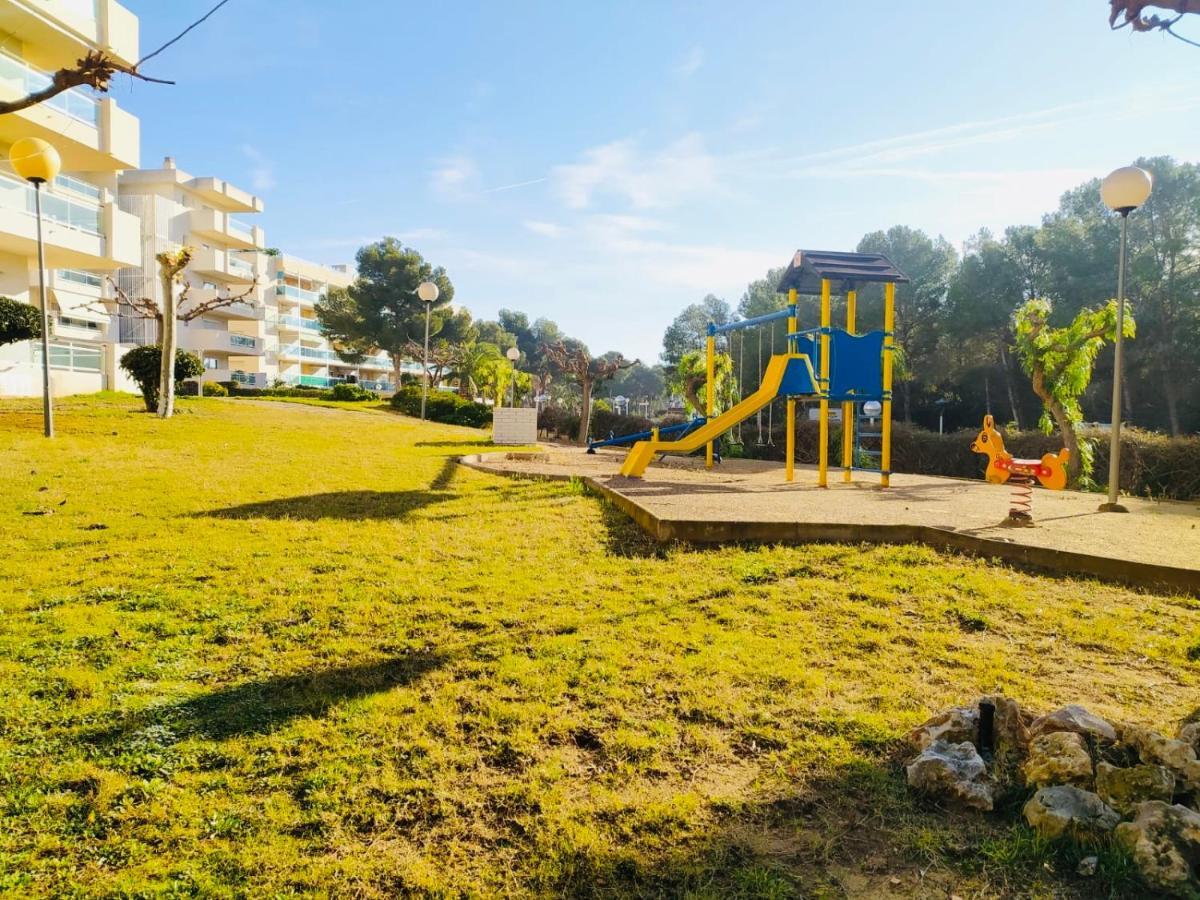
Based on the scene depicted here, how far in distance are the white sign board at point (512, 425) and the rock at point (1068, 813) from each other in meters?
16.5

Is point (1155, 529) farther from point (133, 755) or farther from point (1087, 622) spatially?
point (133, 755)

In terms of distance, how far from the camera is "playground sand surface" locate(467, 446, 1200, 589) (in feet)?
18.5

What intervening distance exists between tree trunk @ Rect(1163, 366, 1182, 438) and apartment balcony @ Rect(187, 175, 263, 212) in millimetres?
51178

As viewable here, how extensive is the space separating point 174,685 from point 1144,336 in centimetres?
3870

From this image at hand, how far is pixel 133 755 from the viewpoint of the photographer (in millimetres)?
2691

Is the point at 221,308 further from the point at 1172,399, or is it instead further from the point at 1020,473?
the point at 1172,399

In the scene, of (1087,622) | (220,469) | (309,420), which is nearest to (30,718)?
(1087,622)

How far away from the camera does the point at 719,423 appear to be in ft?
38.3

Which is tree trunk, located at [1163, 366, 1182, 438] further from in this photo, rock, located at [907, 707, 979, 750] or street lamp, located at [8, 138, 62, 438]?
street lamp, located at [8, 138, 62, 438]

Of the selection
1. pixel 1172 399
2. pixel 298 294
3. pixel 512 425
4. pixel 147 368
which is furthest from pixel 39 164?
pixel 298 294

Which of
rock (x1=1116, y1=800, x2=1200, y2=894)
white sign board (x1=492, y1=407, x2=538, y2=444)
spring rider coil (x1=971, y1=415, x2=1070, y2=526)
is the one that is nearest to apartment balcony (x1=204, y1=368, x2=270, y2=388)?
white sign board (x1=492, y1=407, x2=538, y2=444)

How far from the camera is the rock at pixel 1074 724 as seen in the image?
2.57 metres

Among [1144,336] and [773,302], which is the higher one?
[773,302]

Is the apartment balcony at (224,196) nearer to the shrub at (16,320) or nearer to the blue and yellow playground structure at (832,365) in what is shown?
the shrub at (16,320)
